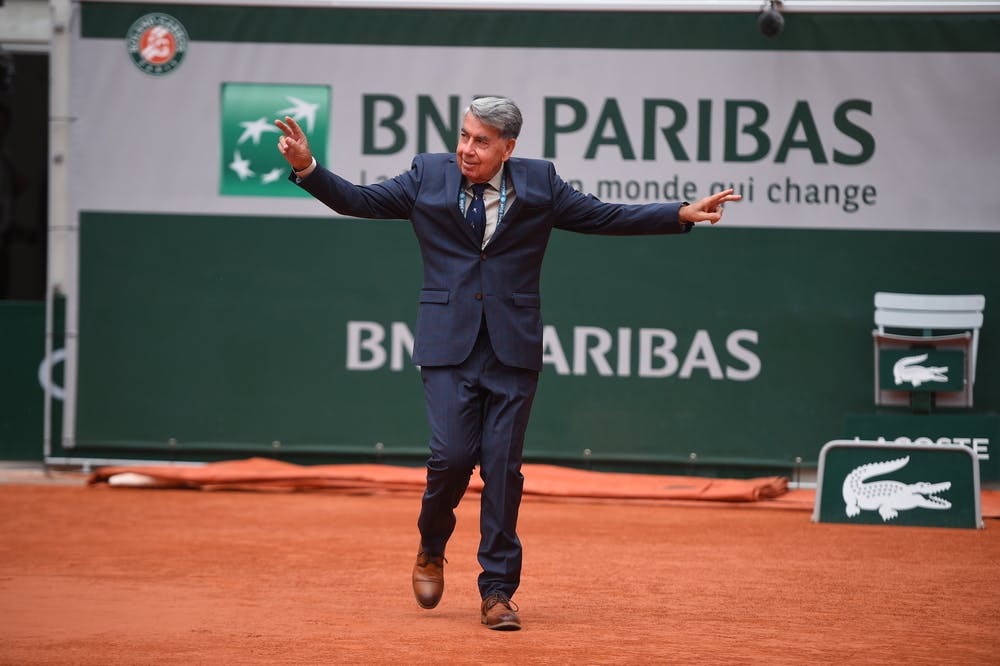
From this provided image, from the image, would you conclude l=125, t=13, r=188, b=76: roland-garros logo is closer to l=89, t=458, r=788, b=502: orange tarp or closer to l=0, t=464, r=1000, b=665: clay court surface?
l=89, t=458, r=788, b=502: orange tarp

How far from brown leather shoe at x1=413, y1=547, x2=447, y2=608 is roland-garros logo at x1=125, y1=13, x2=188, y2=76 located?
560cm

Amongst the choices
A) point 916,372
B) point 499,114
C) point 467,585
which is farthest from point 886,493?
point 499,114

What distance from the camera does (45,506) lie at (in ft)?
28.7

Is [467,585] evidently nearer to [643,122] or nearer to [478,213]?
[478,213]

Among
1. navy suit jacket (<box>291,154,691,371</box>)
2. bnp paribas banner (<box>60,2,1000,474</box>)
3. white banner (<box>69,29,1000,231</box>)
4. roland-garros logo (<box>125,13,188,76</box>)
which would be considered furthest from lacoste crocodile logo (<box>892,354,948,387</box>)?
roland-garros logo (<box>125,13,188,76</box>)

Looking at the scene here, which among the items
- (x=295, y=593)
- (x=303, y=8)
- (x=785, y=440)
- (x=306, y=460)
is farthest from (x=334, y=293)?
(x=295, y=593)

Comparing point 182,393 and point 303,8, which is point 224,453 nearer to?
point 182,393

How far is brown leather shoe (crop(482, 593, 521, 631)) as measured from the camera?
5.11 metres

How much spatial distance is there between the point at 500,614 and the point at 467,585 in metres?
1.12

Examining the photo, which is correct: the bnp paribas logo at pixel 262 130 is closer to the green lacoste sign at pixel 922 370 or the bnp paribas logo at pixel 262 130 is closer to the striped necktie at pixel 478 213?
the green lacoste sign at pixel 922 370

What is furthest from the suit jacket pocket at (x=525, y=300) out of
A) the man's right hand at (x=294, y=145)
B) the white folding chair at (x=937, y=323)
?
the white folding chair at (x=937, y=323)

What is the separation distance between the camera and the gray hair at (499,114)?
521 centimetres

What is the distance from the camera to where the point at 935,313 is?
30.9ft

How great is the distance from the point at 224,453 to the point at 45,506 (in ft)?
4.98
